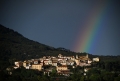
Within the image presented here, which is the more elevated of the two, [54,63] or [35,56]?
[35,56]

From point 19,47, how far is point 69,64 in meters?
12.6

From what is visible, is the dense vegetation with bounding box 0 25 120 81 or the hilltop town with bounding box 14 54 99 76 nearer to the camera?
→ the dense vegetation with bounding box 0 25 120 81

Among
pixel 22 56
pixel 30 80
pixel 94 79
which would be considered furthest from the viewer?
pixel 22 56

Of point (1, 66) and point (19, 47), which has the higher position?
point (19, 47)

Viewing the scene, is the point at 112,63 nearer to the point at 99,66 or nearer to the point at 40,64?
the point at 99,66

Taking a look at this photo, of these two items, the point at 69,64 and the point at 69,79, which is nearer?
the point at 69,79

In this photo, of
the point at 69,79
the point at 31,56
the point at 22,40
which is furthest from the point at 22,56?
the point at 69,79

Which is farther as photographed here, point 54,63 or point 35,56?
point 35,56

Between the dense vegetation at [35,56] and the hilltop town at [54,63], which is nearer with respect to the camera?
the dense vegetation at [35,56]

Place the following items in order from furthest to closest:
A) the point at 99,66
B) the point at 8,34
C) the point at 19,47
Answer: the point at 8,34 < the point at 19,47 < the point at 99,66

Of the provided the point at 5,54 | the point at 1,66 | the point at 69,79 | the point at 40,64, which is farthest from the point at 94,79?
the point at 5,54

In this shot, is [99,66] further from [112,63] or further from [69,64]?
[69,64]

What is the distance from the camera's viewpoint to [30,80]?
20.3m

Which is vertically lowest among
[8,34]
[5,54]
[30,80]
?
[30,80]
